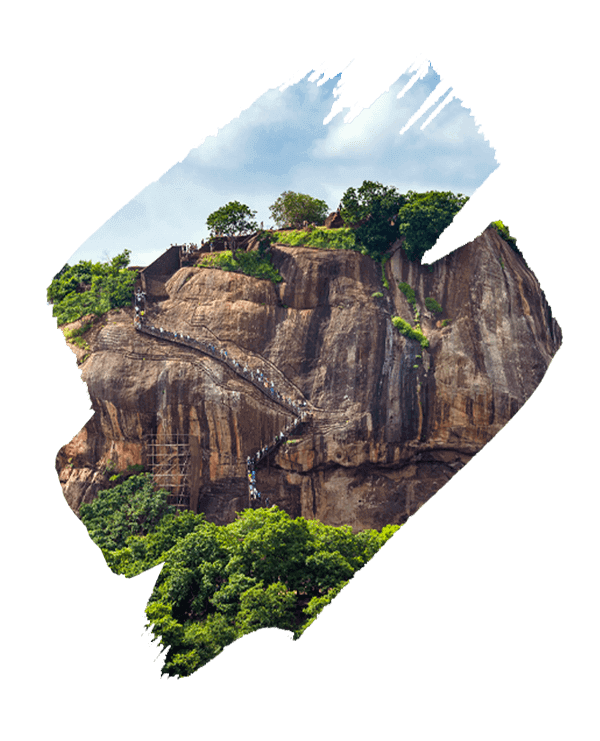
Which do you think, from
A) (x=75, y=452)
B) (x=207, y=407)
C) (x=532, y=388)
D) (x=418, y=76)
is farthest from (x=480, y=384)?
(x=418, y=76)

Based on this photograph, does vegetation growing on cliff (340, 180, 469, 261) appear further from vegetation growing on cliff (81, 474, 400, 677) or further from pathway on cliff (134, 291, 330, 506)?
vegetation growing on cliff (81, 474, 400, 677)

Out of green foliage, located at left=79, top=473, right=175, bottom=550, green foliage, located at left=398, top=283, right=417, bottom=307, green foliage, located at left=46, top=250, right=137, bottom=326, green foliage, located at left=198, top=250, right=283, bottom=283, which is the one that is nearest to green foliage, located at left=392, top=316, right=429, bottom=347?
green foliage, located at left=398, top=283, right=417, bottom=307

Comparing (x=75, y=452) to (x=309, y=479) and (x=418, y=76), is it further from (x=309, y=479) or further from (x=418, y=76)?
(x=418, y=76)

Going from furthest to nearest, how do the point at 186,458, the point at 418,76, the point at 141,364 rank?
the point at 141,364, the point at 186,458, the point at 418,76

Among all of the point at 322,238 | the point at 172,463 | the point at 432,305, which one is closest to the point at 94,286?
the point at 172,463

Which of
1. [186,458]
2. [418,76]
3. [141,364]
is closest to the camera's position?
[418,76]

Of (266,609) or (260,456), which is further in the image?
(260,456)

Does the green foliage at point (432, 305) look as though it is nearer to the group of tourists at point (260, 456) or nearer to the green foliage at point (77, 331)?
the group of tourists at point (260, 456)

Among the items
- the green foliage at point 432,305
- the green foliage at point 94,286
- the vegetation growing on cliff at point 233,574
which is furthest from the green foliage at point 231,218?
the vegetation growing on cliff at point 233,574

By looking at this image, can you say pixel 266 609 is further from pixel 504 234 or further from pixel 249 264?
pixel 504 234
